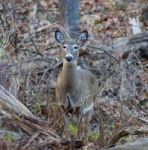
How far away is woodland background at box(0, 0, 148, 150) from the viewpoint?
486cm

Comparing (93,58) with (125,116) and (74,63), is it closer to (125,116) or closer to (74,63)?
(74,63)

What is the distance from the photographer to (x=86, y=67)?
412 inches

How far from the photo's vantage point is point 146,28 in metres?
12.3

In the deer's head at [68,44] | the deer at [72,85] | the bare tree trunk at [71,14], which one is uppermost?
the bare tree trunk at [71,14]

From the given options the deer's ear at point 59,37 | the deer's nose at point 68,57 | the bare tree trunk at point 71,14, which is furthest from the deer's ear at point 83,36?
the bare tree trunk at point 71,14

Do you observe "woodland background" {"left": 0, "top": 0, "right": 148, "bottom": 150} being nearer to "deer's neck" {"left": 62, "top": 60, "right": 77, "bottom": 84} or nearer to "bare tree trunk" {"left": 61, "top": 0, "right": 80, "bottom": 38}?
"deer's neck" {"left": 62, "top": 60, "right": 77, "bottom": 84}

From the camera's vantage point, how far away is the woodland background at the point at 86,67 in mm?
4859

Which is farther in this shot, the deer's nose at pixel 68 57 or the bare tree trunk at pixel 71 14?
the bare tree trunk at pixel 71 14

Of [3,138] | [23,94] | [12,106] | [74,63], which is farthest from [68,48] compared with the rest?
[3,138]

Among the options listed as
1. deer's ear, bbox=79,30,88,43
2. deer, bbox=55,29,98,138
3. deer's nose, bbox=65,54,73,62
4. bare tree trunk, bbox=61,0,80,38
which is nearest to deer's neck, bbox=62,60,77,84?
deer, bbox=55,29,98,138

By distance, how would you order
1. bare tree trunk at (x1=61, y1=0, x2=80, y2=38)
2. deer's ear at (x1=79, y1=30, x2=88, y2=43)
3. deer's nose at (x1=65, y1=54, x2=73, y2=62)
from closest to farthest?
deer's nose at (x1=65, y1=54, x2=73, y2=62) → deer's ear at (x1=79, y1=30, x2=88, y2=43) → bare tree trunk at (x1=61, y1=0, x2=80, y2=38)

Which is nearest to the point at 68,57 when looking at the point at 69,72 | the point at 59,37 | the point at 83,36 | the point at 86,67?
the point at 69,72

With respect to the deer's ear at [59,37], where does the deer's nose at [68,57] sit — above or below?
below

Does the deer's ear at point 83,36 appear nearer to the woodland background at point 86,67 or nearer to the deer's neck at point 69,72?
the deer's neck at point 69,72
